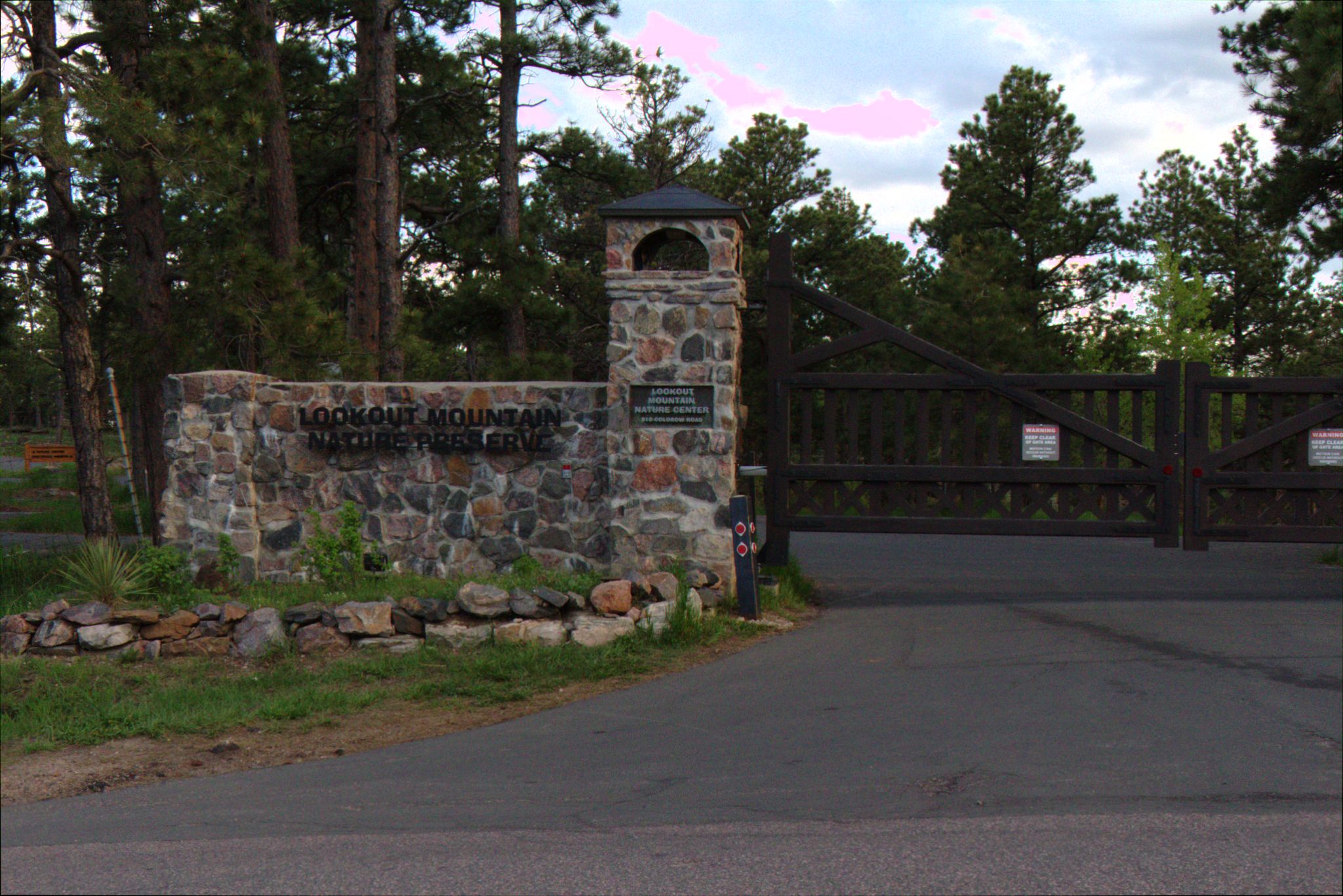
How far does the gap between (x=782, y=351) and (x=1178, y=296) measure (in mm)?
28921

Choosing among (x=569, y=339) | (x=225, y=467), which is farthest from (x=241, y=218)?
(x=225, y=467)

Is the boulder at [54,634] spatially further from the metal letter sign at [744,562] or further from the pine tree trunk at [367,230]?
the pine tree trunk at [367,230]

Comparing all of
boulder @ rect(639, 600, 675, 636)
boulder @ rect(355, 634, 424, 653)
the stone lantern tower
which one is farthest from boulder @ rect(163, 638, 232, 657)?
the stone lantern tower

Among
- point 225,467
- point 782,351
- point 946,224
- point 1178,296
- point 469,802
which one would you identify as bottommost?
point 469,802

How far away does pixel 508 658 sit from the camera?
8.99m

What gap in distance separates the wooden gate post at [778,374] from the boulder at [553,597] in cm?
301

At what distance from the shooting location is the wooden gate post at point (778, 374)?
11984mm

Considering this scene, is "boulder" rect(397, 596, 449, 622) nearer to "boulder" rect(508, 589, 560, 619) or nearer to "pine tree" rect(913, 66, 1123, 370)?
"boulder" rect(508, 589, 560, 619)

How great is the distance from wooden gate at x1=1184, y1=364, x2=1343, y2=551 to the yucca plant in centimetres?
1013

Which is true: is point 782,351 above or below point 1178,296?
below

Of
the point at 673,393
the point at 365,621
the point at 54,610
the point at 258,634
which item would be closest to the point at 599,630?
the point at 365,621

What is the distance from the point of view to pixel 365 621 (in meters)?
9.65

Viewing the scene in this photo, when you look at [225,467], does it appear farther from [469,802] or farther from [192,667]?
[469,802]

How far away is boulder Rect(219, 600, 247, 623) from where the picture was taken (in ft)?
31.7
